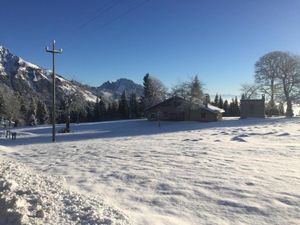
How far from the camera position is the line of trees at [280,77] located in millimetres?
69312

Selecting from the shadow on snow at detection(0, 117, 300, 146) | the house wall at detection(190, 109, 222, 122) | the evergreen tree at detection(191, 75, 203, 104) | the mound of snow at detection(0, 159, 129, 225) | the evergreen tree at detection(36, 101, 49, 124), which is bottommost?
the mound of snow at detection(0, 159, 129, 225)

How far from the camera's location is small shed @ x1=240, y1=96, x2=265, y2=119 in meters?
66.0

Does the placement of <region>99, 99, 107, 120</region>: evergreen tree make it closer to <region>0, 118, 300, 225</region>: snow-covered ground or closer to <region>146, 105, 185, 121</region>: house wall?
<region>146, 105, 185, 121</region>: house wall

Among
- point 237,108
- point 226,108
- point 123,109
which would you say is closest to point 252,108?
point 237,108

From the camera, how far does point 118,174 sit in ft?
41.1

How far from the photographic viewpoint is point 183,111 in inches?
2482

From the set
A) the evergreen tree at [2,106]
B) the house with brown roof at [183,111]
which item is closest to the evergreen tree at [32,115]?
the evergreen tree at [2,106]

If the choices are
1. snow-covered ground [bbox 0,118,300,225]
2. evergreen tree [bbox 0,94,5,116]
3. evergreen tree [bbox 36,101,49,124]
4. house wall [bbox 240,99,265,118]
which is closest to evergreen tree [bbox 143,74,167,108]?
evergreen tree [bbox 36,101,49,124]

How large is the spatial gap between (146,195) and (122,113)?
292 ft

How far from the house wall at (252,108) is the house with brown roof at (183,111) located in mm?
5111

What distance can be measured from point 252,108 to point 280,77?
9550mm

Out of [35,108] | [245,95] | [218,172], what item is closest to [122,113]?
[35,108]

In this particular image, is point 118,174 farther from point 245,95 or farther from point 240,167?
point 245,95

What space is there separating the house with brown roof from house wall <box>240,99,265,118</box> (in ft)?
16.8
